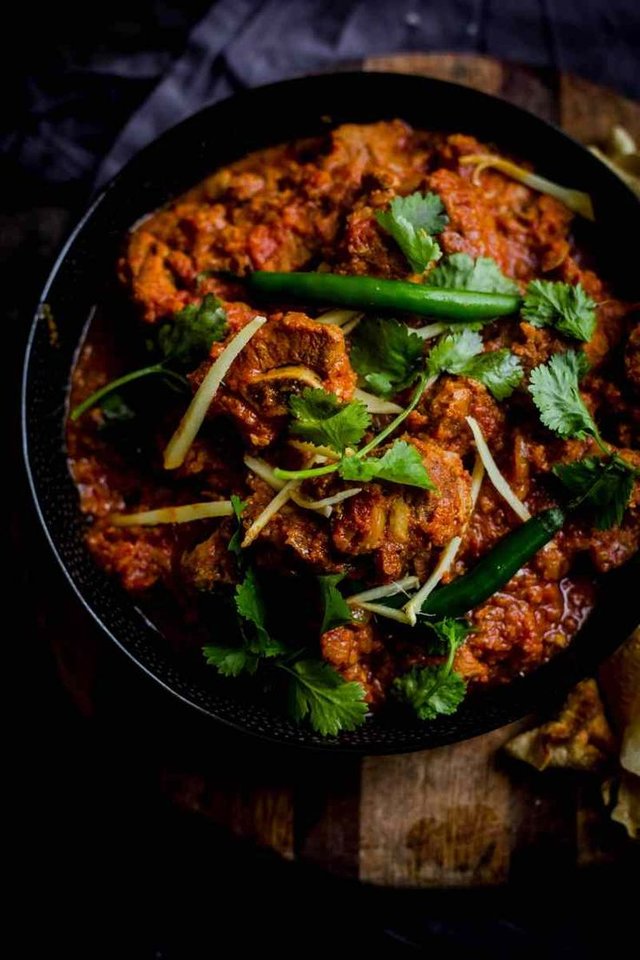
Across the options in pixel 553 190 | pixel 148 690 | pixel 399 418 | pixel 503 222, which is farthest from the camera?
pixel 148 690

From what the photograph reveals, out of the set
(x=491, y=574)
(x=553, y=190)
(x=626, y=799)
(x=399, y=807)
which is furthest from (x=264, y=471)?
(x=626, y=799)

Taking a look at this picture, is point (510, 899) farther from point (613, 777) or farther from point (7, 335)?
point (7, 335)

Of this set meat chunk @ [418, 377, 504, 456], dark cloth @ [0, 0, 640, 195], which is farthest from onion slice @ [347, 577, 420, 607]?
dark cloth @ [0, 0, 640, 195]

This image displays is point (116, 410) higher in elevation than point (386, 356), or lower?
lower

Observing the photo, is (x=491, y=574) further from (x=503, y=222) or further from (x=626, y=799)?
(x=503, y=222)

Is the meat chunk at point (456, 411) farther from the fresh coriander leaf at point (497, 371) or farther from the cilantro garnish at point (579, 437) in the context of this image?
the cilantro garnish at point (579, 437)

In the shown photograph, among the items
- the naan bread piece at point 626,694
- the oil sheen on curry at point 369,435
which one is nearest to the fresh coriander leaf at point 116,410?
the oil sheen on curry at point 369,435

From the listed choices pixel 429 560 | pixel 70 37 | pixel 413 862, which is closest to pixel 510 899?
pixel 413 862
